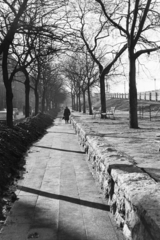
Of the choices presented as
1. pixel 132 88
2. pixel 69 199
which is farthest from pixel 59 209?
pixel 132 88

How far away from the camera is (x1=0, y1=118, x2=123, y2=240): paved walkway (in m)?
3.80

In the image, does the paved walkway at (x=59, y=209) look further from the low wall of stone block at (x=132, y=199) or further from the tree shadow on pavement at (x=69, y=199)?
the low wall of stone block at (x=132, y=199)

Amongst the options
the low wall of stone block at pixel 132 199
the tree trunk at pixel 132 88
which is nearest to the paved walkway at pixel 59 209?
the low wall of stone block at pixel 132 199

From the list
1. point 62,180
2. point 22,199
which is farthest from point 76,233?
point 62,180

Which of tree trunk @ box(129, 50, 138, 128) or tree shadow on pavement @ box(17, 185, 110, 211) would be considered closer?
tree shadow on pavement @ box(17, 185, 110, 211)

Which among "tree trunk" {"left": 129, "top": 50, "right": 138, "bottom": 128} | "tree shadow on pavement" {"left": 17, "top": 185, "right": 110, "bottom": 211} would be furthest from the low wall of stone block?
"tree trunk" {"left": 129, "top": 50, "right": 138, "bottom": 128}

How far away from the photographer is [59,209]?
4668mm

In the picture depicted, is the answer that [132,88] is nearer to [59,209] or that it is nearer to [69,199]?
[69,199]

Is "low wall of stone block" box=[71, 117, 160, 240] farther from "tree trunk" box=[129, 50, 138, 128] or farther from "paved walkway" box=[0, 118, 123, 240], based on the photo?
"tree trunk" box=[129, 50, 138, 128]

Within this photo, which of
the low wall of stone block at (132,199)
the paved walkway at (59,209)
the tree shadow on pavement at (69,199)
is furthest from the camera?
the tree shadow on pavement at (69,199)

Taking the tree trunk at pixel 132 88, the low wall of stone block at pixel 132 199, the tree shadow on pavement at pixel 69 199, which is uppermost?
the tree trunk at pixel 132 88

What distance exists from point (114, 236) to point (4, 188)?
8.52ft

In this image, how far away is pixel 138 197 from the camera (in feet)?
10.1

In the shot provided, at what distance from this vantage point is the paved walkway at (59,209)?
3797 mm
